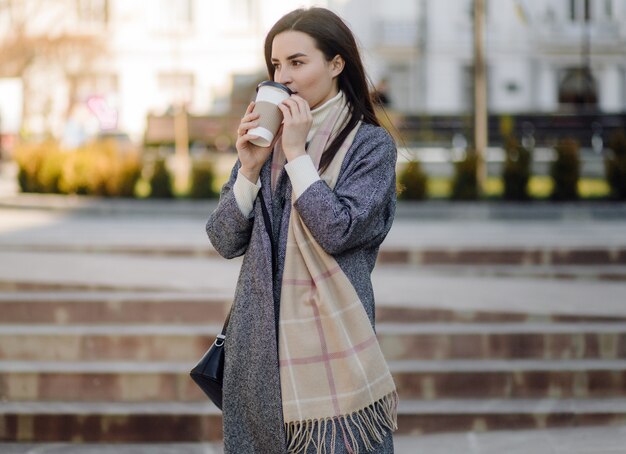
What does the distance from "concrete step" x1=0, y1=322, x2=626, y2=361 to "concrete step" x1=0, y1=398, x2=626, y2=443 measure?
1.58ft

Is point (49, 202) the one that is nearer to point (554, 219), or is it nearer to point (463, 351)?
point (554, 219)

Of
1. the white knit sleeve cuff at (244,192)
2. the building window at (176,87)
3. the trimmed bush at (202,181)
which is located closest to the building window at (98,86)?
the building window at (176,87)

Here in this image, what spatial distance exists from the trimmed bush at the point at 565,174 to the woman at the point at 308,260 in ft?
34.9

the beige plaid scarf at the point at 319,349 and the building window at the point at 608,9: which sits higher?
the building window at the point at 608,9

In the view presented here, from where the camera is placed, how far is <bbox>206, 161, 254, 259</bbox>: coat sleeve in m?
3.02

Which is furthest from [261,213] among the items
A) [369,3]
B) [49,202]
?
[369,3]

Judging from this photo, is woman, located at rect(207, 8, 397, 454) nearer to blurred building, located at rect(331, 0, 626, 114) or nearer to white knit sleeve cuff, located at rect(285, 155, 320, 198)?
white knit sleeve cuff, located at rect(285, 155, 320, 198)

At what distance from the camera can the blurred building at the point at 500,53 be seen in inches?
1689

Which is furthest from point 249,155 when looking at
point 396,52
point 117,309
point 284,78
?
point 396,52

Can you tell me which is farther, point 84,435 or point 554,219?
point 554,219

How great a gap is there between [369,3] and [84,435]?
3889 cm

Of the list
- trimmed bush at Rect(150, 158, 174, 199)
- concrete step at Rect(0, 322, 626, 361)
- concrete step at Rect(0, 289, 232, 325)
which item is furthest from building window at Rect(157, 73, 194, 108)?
concrete step at Rect(0, 322, 626, 361)

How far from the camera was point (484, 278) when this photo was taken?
8.34 meters

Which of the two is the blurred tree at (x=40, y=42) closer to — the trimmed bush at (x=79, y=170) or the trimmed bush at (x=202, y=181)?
the trimmed bush at (x=79, y=170)
